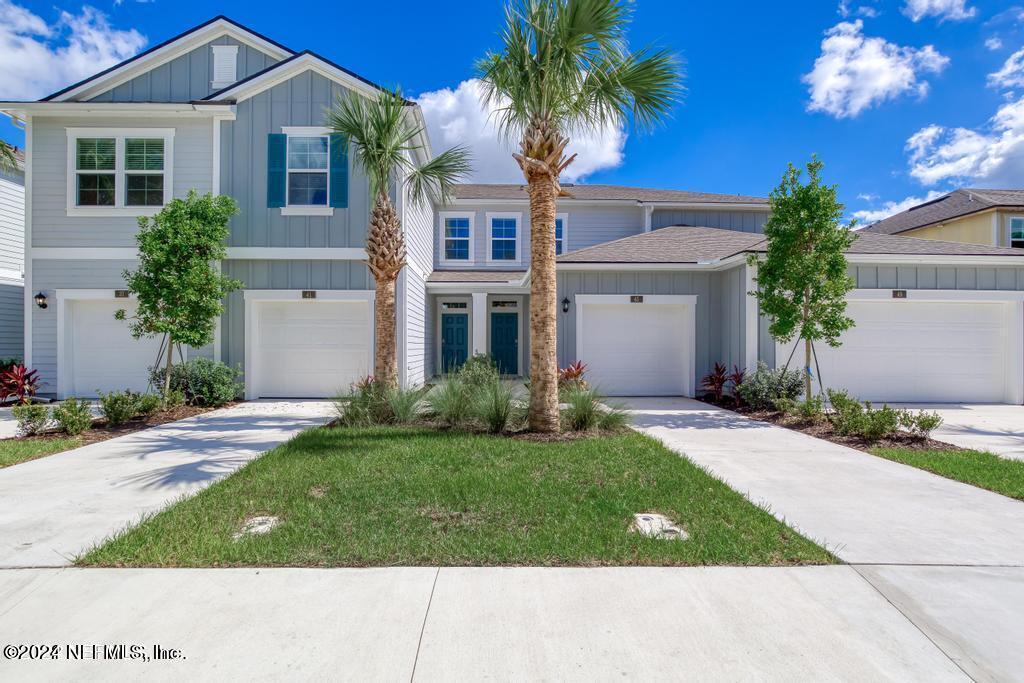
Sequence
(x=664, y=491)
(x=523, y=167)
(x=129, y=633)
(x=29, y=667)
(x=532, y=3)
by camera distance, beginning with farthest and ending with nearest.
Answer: (x=523, y=167), (x=532, y=3), (x=664, y=491), (x=129, y=633), (x=29, y=667)

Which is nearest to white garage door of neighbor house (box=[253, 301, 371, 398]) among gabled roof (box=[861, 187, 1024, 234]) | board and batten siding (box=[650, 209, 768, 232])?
board and batten siding (box=[650, 209, 768, 232])

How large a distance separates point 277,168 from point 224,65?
3641mm

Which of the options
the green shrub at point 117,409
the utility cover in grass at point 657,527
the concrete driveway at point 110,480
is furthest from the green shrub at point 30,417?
the utility cover in grass at point 657,527

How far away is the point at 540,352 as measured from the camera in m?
7.50

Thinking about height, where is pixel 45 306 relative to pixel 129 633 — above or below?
above

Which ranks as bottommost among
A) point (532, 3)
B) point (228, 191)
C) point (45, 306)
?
point (45, 306)

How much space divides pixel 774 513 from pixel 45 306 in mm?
14114

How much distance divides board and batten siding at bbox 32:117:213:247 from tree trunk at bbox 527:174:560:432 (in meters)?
7.96

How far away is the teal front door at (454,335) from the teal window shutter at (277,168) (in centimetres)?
717

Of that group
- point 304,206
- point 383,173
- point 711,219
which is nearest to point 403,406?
point 383,173

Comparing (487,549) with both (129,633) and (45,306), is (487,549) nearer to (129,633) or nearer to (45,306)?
(129,633)

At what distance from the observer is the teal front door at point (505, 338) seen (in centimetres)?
1747

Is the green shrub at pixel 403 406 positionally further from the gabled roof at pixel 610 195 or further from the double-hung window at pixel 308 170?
the gabled roof at pixel 610 195

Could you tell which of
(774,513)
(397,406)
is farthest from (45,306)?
(774,513)
